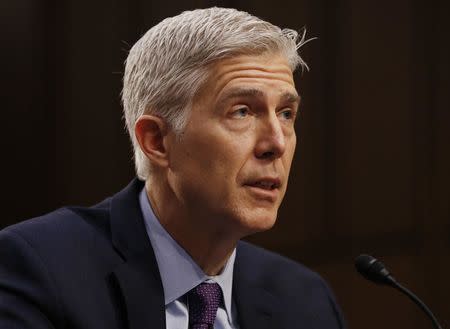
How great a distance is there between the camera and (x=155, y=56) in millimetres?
1820

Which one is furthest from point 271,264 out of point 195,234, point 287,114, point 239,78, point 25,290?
point 25,290

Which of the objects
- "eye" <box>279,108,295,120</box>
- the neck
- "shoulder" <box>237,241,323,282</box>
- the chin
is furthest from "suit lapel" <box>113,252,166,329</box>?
"eye" <box>279,108,295,120</box>

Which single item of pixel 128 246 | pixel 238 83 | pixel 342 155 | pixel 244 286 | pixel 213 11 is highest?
pixel 213 11

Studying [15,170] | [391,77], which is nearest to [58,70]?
[15,170]

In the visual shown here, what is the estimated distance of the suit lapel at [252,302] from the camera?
1.91m

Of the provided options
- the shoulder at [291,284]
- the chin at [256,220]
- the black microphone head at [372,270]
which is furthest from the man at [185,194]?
the black microphone head at [372,270]

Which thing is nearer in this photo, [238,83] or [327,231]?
[238,83]

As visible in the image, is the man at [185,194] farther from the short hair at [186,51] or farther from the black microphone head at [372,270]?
the black microphone head at [372,270]

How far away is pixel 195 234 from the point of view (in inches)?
73.2

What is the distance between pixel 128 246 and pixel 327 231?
158 cm

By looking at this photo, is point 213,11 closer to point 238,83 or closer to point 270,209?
point 238,83

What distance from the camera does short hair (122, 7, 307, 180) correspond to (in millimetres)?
1770

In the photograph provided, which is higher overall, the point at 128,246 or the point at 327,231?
the point at 128,246

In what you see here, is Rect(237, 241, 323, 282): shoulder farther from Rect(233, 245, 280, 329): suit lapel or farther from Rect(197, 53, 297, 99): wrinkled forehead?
Rect(197, 53, 297, 99): wrinkled forehead
